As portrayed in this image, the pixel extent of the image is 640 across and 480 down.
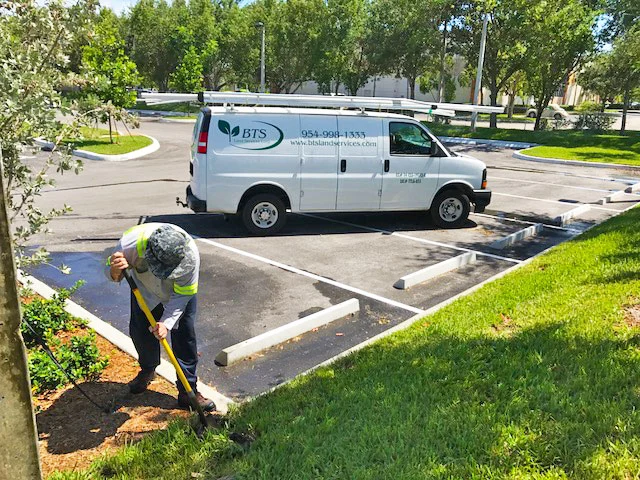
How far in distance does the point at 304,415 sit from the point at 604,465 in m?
1.83

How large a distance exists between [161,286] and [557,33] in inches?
1057

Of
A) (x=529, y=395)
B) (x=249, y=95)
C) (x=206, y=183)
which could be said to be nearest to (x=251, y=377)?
(x=529, y=395)

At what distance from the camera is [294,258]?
788 cm

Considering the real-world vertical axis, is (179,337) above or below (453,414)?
above

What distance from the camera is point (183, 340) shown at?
13.0 feet

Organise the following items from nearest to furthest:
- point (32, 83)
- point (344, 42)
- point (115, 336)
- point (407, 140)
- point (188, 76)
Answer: point (32, 83), point (115, 336), point (407, 140), point (188, 76), point (344, 42)

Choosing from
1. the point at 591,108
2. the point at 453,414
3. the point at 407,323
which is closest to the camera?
the point at 453,414

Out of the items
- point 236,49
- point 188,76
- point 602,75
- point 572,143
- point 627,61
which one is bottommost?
point 572,143

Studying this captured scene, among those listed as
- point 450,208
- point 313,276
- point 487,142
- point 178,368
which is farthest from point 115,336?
point 487,142

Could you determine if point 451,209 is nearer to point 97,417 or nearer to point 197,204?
point 197,204

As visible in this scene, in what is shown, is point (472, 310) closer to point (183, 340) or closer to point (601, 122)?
point (183, 340)

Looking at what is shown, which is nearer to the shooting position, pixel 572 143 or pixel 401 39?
pixel 572 143

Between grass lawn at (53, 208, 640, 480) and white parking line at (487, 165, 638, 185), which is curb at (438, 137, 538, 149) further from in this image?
grass lawn at (53, 208, 640, 480)

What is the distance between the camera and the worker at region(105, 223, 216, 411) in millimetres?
3506
